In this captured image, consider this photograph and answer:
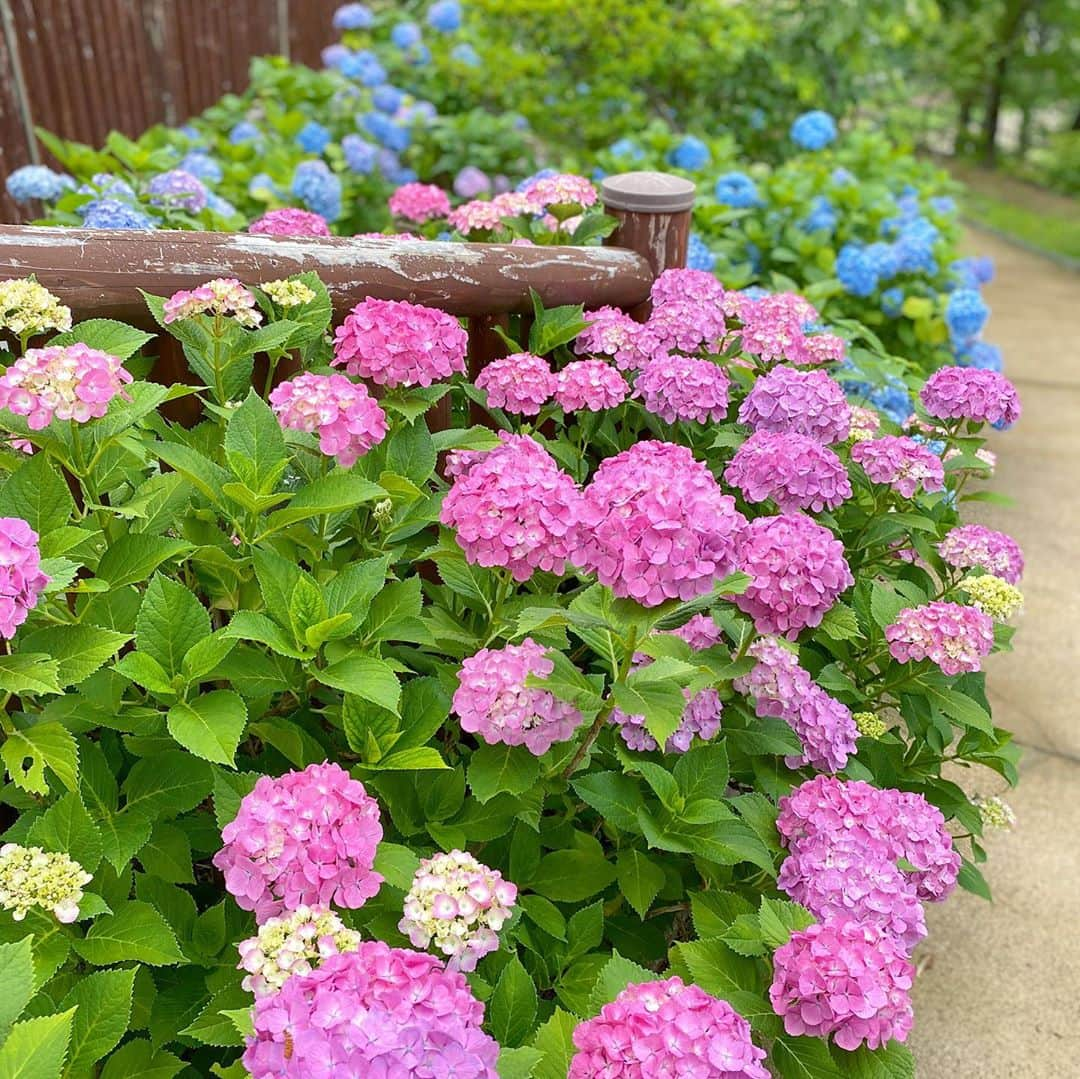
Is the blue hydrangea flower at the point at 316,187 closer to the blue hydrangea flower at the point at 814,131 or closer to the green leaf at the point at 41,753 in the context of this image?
the blue hydrangea flower at the point at 814,131

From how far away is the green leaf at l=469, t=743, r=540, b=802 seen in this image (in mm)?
1380

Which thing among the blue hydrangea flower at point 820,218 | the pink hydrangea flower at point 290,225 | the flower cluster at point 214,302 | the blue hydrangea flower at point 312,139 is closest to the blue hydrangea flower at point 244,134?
the blue hydrangea flower at point 312,139

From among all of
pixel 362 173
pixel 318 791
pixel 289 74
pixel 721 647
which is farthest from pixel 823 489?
pixel 289 74

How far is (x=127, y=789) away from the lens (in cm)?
140

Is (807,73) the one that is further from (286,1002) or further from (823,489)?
(286,1002)

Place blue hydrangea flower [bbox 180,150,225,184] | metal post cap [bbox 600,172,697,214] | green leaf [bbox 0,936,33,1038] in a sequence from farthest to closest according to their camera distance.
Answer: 1. blue hydrangea flower [bbox 180,150,225,184]
2. metal post cap [bbox 600,172,697,214]
3. green leaf [bbox 0,936,33,1038]

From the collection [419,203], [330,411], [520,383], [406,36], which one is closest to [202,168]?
[419,203]

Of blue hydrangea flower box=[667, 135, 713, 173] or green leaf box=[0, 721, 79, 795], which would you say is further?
blue hydrangea flower box=[667, 135, 713, 173]

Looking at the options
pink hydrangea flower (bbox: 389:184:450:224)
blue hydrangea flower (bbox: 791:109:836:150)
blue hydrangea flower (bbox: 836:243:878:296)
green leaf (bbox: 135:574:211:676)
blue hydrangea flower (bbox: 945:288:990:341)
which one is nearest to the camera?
green leaf (bbox: 135:574:211:676)

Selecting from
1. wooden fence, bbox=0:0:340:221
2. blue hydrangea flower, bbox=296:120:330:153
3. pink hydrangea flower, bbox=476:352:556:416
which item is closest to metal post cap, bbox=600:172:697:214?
pink hydrangea flower, bbox=476:352:556:416

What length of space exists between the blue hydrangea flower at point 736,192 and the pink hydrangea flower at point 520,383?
246 centimetres

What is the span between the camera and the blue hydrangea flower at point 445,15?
19.1ft

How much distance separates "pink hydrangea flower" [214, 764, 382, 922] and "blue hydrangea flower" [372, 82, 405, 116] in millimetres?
4445

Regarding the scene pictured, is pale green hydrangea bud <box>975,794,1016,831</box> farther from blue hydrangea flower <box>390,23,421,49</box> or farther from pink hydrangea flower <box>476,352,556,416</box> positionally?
blue hydrangea flower <box>390,23,421,49</box>
